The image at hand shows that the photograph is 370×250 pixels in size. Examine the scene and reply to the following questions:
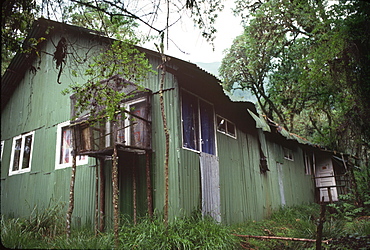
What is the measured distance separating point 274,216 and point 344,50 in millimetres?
6450

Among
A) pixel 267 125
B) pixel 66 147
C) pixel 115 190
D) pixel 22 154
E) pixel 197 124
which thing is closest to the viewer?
pixel 115 190

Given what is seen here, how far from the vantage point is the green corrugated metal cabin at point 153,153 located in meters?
6.96

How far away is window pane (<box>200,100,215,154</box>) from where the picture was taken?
8047mm

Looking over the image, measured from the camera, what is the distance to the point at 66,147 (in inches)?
364

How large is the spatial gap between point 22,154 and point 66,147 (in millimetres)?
2919

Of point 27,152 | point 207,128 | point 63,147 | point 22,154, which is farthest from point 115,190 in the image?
point 22,154

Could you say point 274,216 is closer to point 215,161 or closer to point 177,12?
point 215,161

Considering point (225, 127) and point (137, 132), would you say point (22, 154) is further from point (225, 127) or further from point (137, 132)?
point (225, 127)

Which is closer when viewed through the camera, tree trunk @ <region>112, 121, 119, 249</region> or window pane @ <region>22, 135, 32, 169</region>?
tree trunk @ <region>112, 121, 119, 249</region>

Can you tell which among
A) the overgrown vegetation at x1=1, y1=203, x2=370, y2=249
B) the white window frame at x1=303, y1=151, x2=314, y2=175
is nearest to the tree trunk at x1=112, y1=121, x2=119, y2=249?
the overgrown vegetation at x1=1, y1=203, x2=370, y2=249

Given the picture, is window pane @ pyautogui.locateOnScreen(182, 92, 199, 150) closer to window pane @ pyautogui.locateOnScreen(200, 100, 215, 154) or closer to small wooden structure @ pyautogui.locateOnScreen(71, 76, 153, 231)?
window pane @ pyautogui.locateOnScreen(200, 100, 215, 154)

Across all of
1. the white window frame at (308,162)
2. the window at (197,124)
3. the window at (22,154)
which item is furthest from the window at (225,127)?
the white window frame at (308,162)

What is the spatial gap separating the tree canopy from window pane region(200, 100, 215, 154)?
12.2 feet

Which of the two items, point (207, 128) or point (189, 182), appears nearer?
point (189, 182)
